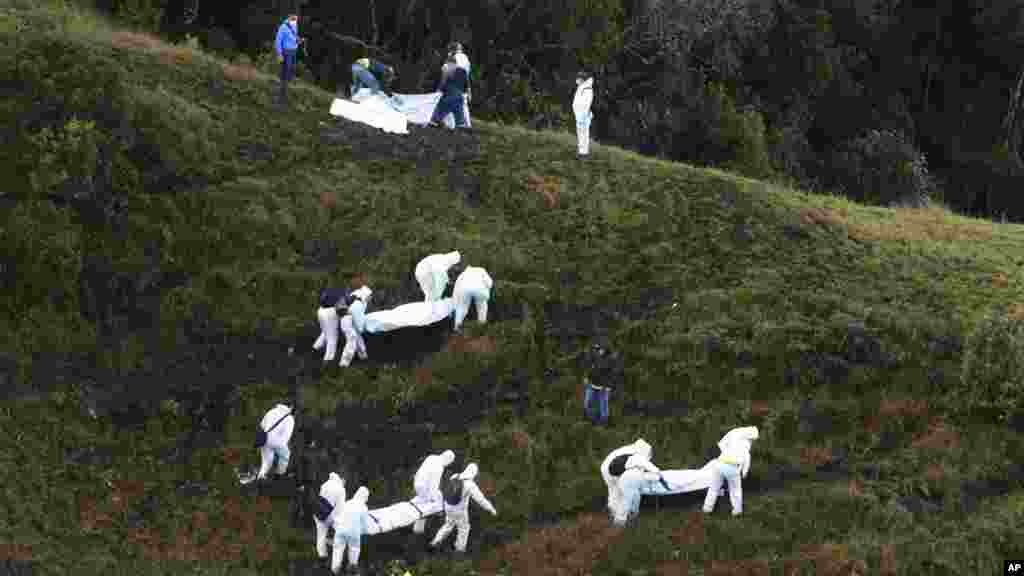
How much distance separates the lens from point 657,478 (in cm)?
2097

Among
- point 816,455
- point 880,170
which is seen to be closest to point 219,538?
point 816,455

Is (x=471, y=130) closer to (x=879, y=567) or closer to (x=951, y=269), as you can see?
(x=951, y=269)

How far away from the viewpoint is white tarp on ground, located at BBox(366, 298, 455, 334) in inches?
947

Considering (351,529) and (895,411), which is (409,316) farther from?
(895,411)

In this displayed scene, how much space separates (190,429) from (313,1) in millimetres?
22412

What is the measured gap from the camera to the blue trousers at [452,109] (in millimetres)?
29672

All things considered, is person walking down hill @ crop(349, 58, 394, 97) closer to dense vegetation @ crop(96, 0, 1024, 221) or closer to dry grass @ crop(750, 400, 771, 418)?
dense vegetation @ crop(96, 0, 1024, 221)

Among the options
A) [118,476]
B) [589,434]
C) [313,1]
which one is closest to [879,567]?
[589,434]

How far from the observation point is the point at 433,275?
978 inches

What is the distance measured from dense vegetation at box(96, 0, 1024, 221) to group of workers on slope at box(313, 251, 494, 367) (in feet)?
51.1

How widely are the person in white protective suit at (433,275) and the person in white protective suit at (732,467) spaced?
6.06 meters

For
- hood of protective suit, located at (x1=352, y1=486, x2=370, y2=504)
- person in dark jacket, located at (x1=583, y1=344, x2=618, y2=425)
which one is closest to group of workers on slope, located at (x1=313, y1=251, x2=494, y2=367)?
person in dark jacket, located at (x1=583, y1=344, x2=618, y2=425)

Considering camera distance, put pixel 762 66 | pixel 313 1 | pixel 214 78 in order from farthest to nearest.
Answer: pixel 762 66 < pixel 313 1 < pixel 214 78

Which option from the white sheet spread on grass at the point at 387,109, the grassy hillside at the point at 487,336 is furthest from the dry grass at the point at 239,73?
the white sheet spread on grass at the point at 387,109
